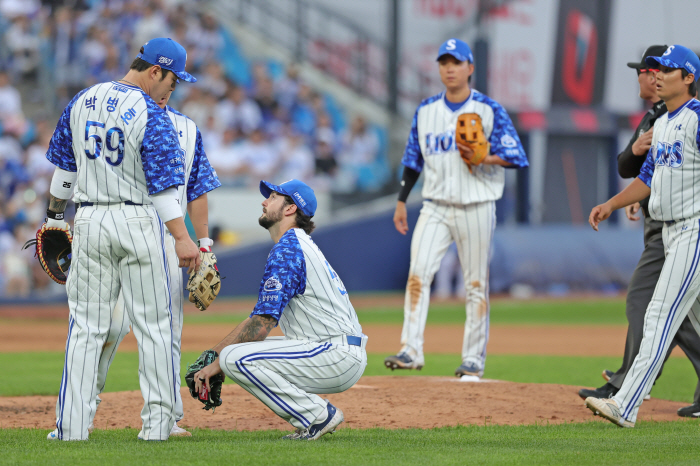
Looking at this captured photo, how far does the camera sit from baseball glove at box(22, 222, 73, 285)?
14.8 ft

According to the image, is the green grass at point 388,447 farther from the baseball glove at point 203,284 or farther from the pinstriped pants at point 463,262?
the pinstriped pants at point 463,262

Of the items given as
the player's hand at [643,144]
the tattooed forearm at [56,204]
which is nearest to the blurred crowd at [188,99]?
the tattooed forearm at [56,204]

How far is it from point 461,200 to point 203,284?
2651 millimetres

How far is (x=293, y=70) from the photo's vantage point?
18.9m

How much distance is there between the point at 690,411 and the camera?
5211 mm

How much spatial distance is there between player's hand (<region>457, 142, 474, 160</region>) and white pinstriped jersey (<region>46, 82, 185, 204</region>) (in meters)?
2.66

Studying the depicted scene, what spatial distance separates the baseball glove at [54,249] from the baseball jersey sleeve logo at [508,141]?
3232 millimetres

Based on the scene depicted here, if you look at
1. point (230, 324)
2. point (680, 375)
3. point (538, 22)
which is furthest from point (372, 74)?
point (680, 375)

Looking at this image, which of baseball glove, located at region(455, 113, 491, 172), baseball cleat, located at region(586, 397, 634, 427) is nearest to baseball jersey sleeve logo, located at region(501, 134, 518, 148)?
baseball glove, located at region(455, 113, 491, 172)

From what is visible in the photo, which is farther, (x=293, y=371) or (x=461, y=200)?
(x=461, y=200)

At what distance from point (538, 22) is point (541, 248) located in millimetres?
7619

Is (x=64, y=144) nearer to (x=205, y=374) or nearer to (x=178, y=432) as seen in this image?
(x=205, y=374)

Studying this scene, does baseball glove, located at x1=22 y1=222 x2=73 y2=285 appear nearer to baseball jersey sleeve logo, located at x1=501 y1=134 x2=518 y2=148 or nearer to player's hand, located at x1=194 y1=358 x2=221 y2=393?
player's hand, located at x1=194 y1=358 x2=221 y2=393

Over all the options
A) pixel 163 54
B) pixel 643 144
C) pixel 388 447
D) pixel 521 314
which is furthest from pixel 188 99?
pixel 388 447
